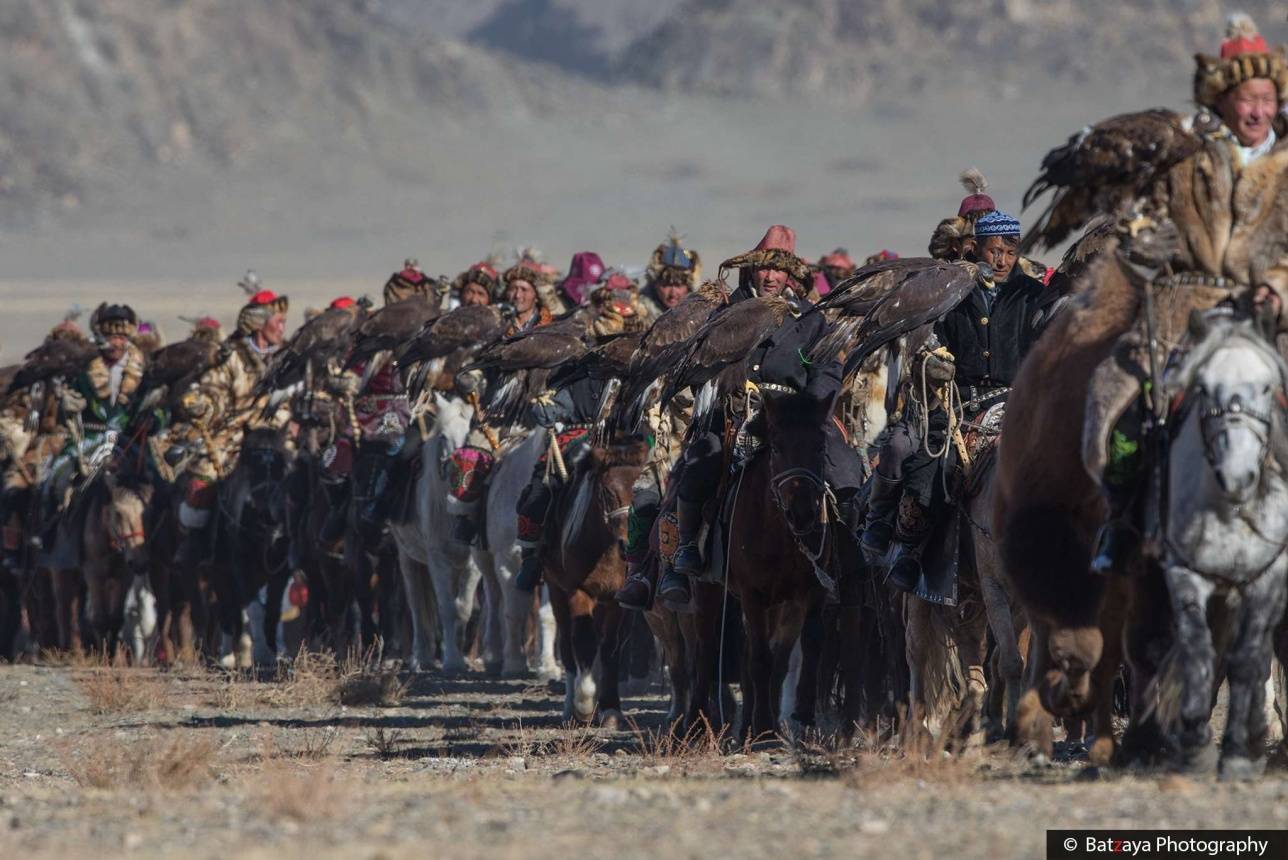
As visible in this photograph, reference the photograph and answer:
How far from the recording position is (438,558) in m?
19.9

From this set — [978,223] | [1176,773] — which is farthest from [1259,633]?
[978,223]

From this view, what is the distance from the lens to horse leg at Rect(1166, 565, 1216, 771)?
7969 mm

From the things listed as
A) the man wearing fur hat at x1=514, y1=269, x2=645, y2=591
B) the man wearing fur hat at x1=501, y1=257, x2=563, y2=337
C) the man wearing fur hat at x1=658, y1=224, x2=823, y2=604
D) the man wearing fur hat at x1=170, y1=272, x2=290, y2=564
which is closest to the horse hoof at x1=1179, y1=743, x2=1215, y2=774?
the man wearing fur hat at x1=658, y1=224, x2=823, y2=604

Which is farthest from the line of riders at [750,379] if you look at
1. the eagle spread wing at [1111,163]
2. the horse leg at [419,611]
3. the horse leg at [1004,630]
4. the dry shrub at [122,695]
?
the dry shrub at [122,695]

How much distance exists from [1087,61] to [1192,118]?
386 ft

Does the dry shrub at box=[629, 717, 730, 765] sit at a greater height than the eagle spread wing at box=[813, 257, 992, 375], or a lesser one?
lesser

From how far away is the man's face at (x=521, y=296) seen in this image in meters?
19.0

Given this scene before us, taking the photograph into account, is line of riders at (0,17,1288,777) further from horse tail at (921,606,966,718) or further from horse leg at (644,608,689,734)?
horse leg at (644,608,689,734)

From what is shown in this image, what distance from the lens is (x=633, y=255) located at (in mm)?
88625

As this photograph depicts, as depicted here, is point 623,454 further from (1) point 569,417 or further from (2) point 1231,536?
(2) point 1231,536

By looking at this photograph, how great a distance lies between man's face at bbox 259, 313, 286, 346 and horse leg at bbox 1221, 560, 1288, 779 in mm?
15796

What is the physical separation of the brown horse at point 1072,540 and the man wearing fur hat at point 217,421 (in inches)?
528

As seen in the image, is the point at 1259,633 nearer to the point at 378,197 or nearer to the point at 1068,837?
the point at 1068,837

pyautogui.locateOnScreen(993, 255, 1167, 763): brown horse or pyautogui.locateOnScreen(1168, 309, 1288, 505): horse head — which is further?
pyautogui.locateOnScreen(993, 255, 1167, 763): brown horse
